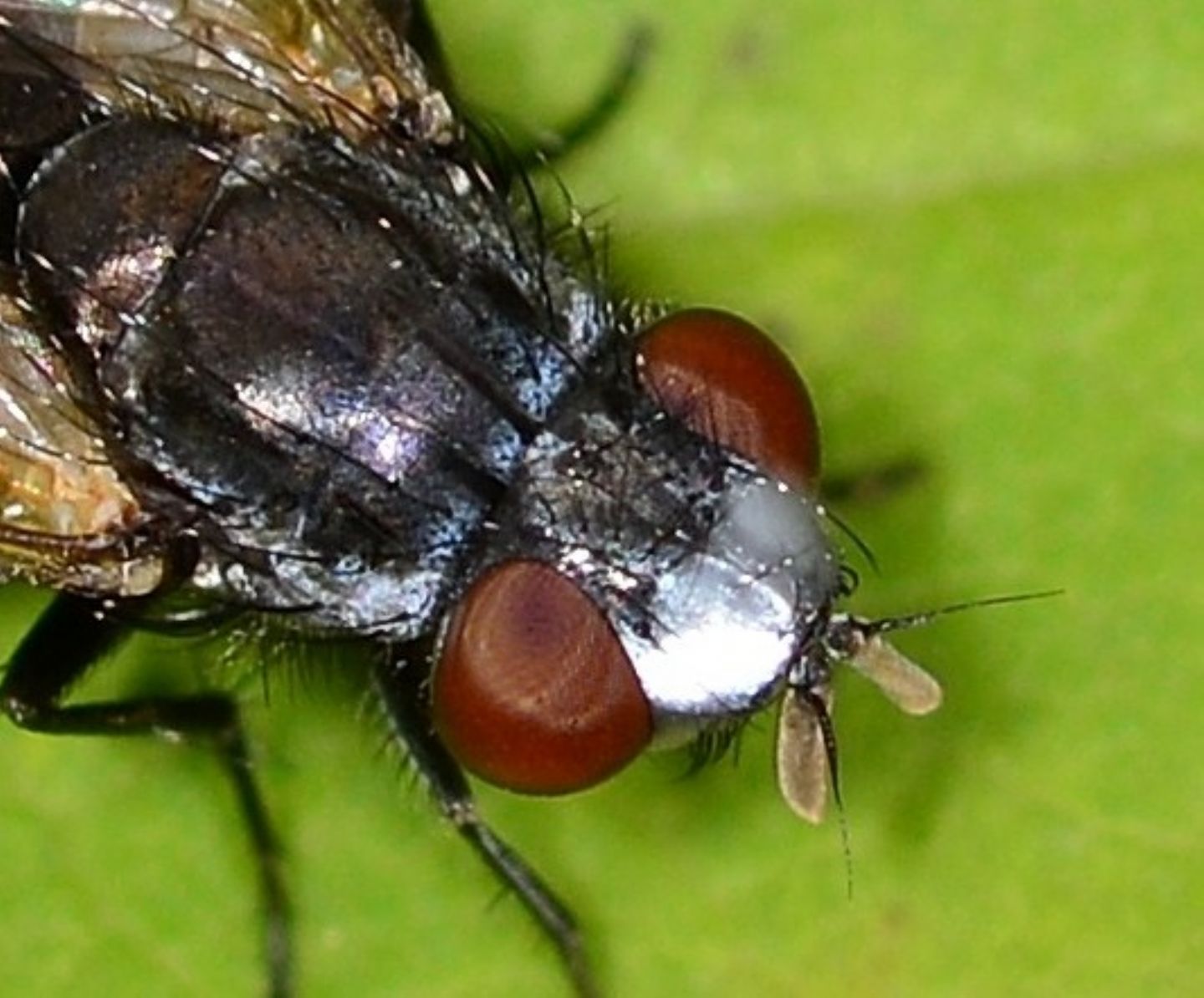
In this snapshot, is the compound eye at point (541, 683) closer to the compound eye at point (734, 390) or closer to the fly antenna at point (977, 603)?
the compound eye at point (734, 390)

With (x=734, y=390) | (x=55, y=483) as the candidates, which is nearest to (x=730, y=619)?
(x=734, y=390)

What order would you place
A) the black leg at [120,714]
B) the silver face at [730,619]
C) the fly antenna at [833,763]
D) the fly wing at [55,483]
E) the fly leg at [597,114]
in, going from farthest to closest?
1. the fly leg at [597,114]
2. the black leg at [120,714]
3. the fly wing at [55,483]
4. the fly antenna at [833,763]
5. the silver face at [730,619]

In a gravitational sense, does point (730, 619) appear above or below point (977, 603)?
above

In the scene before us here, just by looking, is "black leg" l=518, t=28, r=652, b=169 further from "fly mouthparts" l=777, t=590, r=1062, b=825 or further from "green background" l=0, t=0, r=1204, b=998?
"fly mouthparts" l=777, t=590, r=1062, b=825

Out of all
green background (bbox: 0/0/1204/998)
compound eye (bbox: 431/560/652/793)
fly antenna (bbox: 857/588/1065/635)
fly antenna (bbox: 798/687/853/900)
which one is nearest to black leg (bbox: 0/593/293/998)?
green background (bbox: 0/0/1204/998)

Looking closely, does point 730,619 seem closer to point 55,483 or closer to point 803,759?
point 803,759

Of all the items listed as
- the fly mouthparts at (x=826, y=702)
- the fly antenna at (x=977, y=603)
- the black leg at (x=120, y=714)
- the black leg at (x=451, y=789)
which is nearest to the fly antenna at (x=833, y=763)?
the fly mouthparts at (x=826, y=702)

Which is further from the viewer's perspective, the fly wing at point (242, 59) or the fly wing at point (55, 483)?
the fly wing at point (242, 59)
